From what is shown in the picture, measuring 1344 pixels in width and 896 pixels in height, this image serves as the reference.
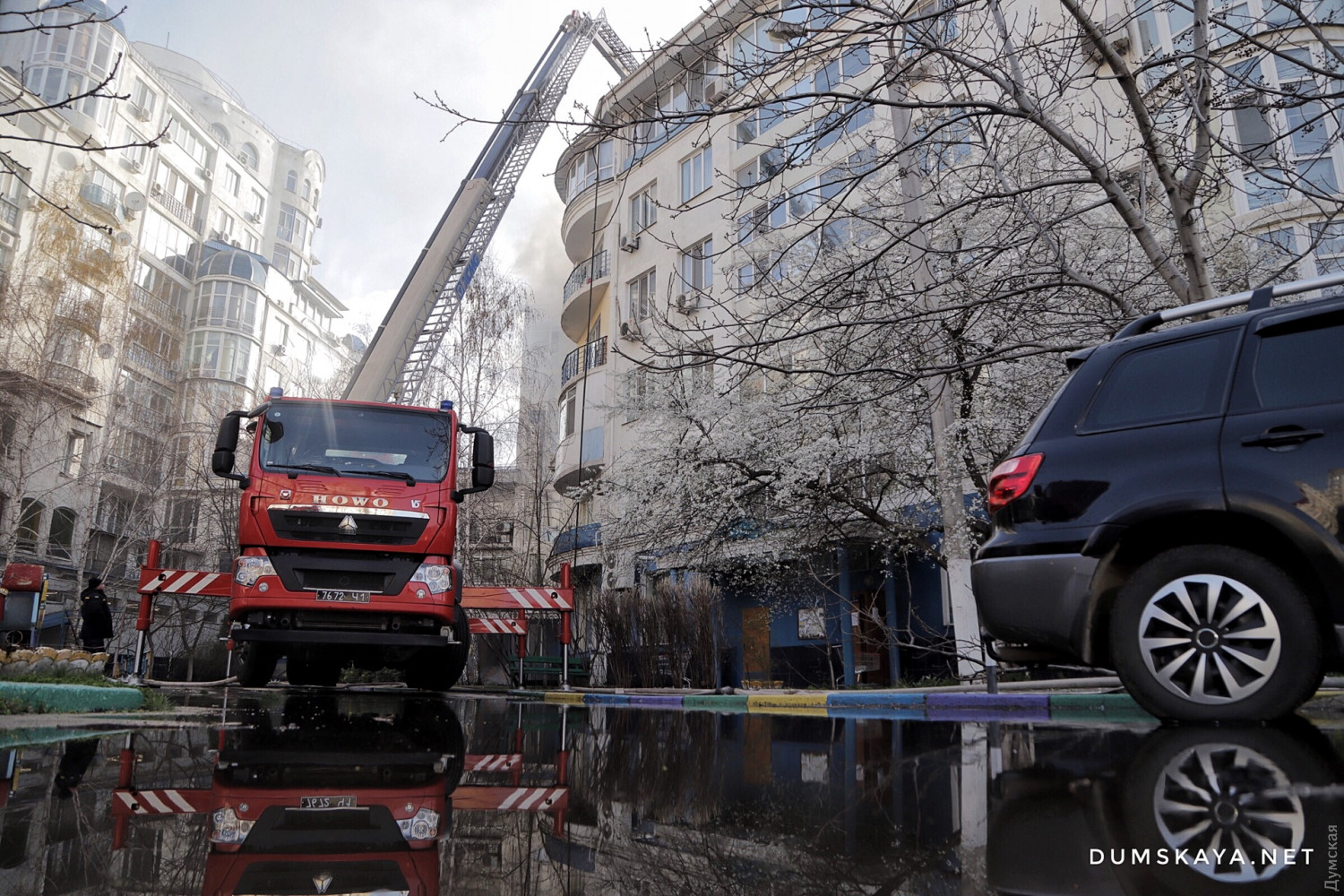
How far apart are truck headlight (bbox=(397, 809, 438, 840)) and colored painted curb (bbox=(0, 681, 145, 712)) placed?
14.6 ft

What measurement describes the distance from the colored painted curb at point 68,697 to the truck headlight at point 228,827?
4059mm

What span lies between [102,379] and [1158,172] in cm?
3432

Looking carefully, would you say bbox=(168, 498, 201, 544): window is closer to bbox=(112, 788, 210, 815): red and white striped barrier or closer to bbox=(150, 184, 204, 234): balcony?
bbox=(150, 184, 204, 234): balcony

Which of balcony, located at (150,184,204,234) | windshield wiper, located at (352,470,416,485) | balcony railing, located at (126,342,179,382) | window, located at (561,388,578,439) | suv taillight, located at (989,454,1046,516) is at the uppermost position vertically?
balcony, located at (150,184,204,234)

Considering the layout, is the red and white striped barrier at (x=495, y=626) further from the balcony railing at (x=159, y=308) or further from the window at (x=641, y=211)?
the balcony railing at (x=159, y=308)

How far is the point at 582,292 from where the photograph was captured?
106 ft

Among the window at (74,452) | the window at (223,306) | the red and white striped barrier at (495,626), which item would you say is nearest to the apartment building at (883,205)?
the red and white striped barrier at (495,626)

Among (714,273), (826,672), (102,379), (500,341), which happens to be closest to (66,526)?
(102,379)

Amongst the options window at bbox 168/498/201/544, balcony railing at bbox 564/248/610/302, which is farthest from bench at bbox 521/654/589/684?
window at bbox 168/498/201/544

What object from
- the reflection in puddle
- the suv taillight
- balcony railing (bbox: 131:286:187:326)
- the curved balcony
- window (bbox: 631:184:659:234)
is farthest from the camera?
balcony railing (bbox: 131:286:187:326)

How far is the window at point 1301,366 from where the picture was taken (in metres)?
3.86

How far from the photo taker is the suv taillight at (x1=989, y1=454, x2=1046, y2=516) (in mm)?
4523

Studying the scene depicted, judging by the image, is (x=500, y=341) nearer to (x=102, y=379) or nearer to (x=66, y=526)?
(x=102, y=379)

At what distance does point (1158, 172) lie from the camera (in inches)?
281
